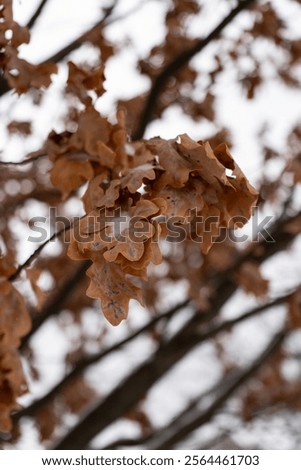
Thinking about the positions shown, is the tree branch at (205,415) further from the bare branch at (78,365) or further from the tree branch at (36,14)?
the tree branch at (36,14)

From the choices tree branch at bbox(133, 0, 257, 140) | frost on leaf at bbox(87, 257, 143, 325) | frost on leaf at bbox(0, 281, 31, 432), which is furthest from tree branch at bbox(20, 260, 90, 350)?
frost on leaf at bbox(87, 257, 143, 325)

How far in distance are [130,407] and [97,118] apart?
1712 mm

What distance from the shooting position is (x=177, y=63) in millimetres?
2066

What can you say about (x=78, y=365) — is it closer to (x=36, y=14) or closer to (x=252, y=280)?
(x=252, y=280)

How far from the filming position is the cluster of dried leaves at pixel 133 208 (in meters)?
0.98

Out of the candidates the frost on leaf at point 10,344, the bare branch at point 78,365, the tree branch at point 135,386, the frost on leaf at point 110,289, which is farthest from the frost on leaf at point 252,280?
the frost on leaf at point 110,289

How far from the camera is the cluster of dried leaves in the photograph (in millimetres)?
976

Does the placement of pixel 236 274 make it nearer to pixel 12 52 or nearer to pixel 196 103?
pixel 196 103

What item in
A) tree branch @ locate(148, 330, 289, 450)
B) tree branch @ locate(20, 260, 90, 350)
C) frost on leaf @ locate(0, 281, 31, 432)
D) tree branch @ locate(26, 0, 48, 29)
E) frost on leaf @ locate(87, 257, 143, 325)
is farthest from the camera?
tree branch @ locate(148, 330, 289, 450)

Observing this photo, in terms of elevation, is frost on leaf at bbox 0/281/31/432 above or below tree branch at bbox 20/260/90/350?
above

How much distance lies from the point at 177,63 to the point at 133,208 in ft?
4.07

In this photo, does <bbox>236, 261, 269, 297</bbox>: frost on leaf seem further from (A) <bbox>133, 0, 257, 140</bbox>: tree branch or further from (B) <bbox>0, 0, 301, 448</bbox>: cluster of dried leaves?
(A) <bbox>133, 0, 257, 140</bbox>: tree branch
